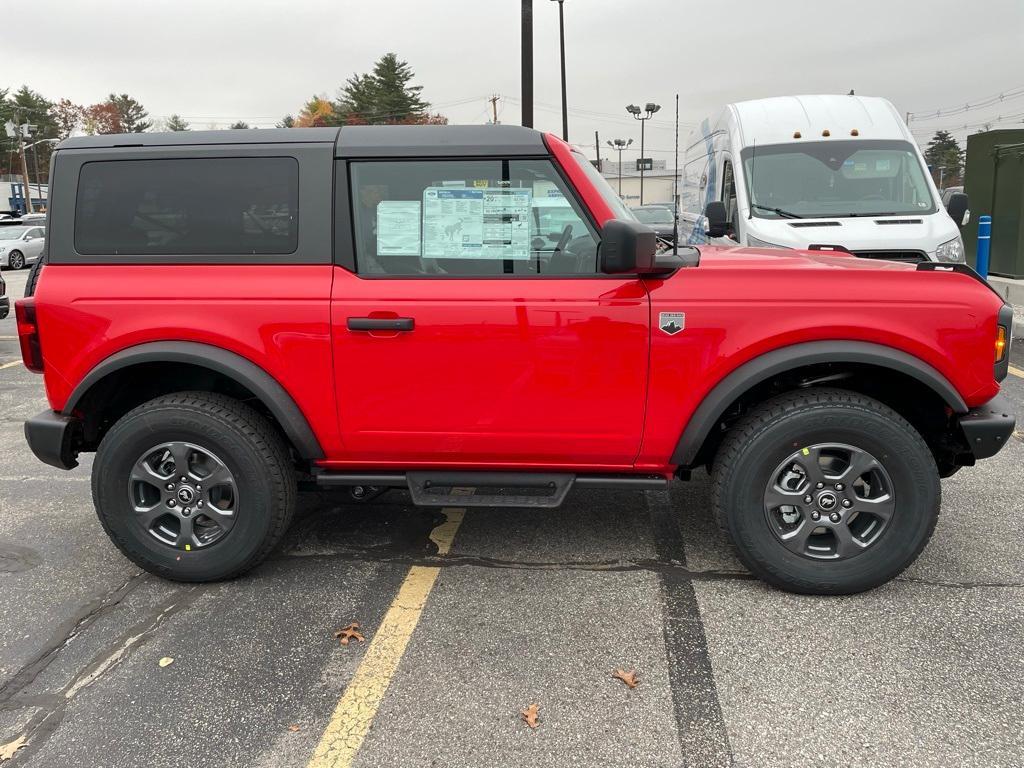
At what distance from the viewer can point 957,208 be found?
688 centimetres

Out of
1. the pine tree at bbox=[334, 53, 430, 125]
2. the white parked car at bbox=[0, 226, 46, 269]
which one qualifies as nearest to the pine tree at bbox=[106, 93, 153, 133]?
the pine tree at bbox=[334, 53, 430, 125]

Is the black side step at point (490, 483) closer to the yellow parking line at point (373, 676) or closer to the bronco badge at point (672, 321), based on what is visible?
the yellow parking line at point (373, 676)

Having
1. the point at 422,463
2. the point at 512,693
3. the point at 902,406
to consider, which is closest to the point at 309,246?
the point at 422,463

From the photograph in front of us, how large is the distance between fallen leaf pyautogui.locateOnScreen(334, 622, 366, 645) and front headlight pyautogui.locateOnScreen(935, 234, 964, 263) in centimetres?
577

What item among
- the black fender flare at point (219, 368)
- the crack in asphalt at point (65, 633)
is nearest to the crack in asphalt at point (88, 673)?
the crack in asphalt at point (65, 633)

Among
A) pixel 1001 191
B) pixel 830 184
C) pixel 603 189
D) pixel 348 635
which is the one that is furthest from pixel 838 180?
pixel 1001 191

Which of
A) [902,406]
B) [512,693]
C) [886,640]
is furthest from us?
[902,406]

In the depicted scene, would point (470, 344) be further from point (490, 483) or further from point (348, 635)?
point (348, 635)

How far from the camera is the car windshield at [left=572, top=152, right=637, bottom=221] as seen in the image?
126 inches

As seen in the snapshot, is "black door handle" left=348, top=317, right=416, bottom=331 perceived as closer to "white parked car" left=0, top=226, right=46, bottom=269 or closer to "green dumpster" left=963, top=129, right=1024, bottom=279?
"green dumpster" left=963, top=129, right=1024, bottom=279

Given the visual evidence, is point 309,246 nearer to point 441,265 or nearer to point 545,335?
point 441,265

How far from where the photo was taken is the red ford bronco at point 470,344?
297cm

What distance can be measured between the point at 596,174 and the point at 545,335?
87 centimetres

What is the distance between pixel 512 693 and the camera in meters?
2.55
